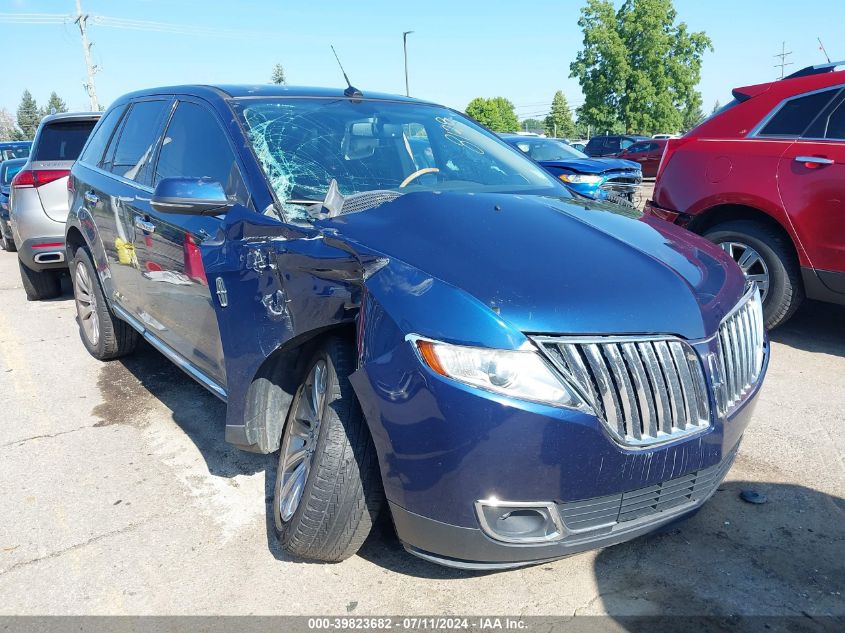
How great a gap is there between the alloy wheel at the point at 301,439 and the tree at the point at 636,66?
1765 inches

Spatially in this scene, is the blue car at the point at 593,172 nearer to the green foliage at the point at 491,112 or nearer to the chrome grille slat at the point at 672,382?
the chrome grille slat at the point at 672,382

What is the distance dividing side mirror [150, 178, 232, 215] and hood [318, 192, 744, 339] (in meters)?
0.54

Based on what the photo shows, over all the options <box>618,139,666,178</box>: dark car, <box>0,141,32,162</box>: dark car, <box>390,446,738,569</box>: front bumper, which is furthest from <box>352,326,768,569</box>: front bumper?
<box>618,139,666,178</box>: dark car

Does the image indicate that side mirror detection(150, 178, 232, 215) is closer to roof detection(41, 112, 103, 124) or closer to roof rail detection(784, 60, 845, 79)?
roof rail detection(784, 60, 845, 79)

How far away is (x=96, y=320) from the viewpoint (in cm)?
493

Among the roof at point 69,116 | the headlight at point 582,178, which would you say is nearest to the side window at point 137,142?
the roof at point 69,116

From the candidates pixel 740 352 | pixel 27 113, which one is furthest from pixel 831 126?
pixel 27 113

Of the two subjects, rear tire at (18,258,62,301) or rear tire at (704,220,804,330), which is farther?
rear tire at (18,258,62,301)

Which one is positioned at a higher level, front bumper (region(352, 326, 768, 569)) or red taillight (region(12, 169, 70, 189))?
red taillight (region(12, 169, 70, 189))

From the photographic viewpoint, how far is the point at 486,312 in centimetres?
192

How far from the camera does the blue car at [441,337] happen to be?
Result: 74.7 inches

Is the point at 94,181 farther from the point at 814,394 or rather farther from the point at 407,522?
the point at 814,394

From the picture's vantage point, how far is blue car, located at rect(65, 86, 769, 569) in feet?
6.23

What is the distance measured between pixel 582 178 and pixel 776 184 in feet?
15.5
